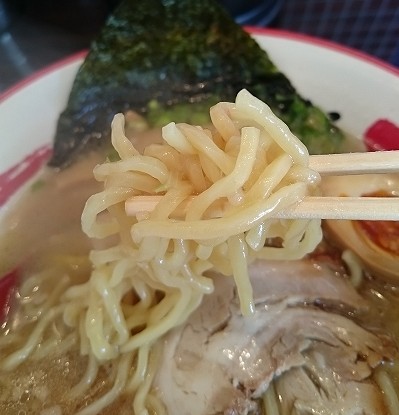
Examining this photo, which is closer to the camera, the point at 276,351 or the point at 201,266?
the point at 201,266

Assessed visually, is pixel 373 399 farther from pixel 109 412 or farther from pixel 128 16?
pixel 128 16

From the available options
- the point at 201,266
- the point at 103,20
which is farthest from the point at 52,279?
the point at 103,20

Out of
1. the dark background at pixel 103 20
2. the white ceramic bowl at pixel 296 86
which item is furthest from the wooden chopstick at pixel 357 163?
the dark background at pixel 103 20

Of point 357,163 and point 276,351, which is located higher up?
point 357,163

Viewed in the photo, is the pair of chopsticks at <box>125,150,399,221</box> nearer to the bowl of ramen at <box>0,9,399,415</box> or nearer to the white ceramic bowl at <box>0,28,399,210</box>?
the bowl of ramen at <box>0,9,399,415</box>

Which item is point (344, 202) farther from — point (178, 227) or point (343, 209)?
point (178, 227)

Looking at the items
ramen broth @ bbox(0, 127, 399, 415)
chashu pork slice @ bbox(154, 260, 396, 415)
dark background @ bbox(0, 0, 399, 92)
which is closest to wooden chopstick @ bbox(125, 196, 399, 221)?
chashu pork slice @ bbox(154, 260, 396, 415)
